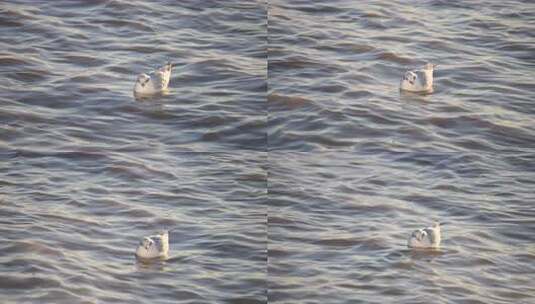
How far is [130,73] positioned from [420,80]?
88 cm

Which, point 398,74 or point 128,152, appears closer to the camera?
point 128,152

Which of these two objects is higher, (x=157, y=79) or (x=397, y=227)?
(x=157, y=79)

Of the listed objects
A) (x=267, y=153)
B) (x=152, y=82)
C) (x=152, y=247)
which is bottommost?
(x=152, y=247)

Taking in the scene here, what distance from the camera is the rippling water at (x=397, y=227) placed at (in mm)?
2936

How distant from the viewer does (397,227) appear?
3.01 meters

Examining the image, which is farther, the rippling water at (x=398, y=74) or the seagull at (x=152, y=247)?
the rippling water at (x=398, y=74)

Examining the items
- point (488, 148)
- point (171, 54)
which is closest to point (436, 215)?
point (488, 148)

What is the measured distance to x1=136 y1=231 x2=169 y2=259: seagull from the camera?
9.64 ft

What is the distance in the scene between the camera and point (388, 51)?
316 centimetres

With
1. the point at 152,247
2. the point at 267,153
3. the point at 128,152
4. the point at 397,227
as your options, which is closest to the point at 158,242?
the point at 152,247

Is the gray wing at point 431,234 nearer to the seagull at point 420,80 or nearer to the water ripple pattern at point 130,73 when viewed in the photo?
the seagull at point 420,80

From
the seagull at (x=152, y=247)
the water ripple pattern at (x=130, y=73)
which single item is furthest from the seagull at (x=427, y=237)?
the seagull at (x=152, y=247)

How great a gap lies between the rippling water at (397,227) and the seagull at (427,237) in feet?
0.11

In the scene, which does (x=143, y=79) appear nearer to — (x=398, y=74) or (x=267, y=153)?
(x=267, y=153)
